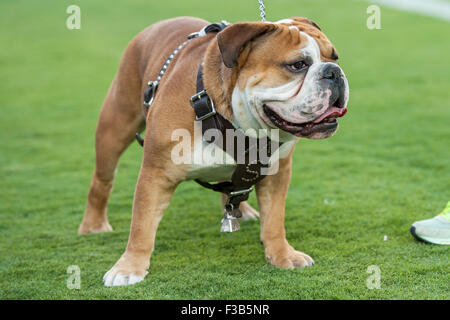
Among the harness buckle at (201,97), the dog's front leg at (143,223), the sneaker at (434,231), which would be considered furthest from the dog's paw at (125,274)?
the sneaker at (434,231)

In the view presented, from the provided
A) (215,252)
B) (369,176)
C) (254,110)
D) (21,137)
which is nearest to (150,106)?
(254,110)

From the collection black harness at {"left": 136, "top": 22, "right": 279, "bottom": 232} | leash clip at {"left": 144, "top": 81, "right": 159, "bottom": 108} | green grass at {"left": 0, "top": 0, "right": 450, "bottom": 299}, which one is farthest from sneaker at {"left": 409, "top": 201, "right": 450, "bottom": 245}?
leash clip at {"left": 144, "top": 81, "right": 159, "bottom": 108}

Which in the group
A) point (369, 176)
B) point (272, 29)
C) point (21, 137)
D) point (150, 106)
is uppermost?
point (272, 29)

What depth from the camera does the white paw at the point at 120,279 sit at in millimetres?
3172

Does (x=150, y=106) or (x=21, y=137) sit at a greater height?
(x=150, y=106)

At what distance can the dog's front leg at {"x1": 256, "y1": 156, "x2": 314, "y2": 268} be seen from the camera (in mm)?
3404

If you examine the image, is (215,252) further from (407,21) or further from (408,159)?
(407,21)

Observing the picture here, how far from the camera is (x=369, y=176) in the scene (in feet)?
16.4

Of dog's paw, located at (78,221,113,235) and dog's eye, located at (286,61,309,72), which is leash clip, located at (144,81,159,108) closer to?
dog's eye, located at (286,61,309,72)

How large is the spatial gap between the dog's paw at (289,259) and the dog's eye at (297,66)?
1.12 meters

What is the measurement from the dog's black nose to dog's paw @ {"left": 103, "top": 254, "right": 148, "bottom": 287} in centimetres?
141

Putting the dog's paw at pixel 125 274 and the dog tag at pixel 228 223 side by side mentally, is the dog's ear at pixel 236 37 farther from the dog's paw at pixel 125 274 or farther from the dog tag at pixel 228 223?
the dog's paw at pixel 125 274

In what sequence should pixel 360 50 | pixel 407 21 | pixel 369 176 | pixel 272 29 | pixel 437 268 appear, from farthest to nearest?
pixel 407 21 → pixel 360 50 → pixel 369 176 → pixel 437 268 → pixel 272 29

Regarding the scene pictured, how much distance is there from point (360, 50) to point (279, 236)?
7.19m
